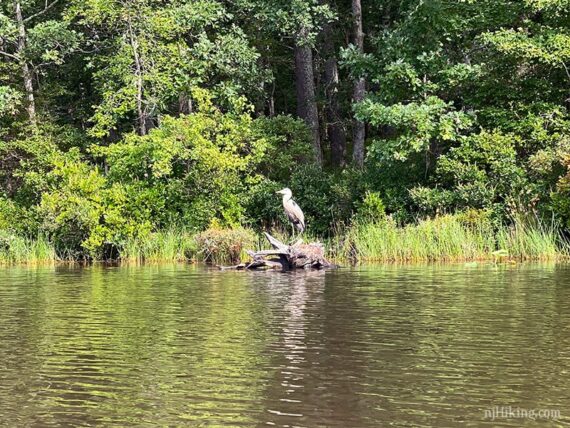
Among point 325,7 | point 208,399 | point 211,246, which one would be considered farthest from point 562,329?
point 325,7

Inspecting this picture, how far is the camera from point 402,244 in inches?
794

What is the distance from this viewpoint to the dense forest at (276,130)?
72.8 ft

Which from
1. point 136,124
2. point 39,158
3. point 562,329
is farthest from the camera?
point 136,124

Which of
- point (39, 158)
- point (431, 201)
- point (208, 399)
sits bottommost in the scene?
point (208, 399)

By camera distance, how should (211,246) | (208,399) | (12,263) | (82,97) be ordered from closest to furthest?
1. (208,399)
2. (211,246)
3. (12,263)
4. (82,97)

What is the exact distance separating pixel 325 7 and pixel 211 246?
9674 millimetres

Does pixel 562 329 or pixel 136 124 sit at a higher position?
pixel 136 124

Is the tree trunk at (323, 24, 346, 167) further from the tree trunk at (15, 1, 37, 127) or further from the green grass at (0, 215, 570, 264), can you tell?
the green grass at (0, 215, 570, 264)

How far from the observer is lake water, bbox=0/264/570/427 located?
550cm

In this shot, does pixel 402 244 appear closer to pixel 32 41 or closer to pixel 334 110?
pixel 32 41

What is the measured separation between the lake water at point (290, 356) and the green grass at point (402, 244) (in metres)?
6.67

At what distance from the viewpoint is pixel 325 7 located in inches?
1066

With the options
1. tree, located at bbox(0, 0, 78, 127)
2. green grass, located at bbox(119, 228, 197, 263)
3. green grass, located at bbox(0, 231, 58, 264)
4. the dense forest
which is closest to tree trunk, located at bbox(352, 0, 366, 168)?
the dense forest

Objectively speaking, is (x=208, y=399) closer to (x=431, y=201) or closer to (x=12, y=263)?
(x=431, y=201)
